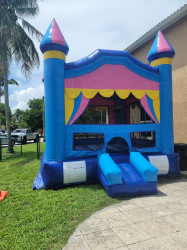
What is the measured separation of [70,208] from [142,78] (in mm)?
4425

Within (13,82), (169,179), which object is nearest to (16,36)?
(169,179)

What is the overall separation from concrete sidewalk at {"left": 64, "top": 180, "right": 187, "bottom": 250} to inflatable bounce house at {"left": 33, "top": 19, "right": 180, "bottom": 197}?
2.06 ft

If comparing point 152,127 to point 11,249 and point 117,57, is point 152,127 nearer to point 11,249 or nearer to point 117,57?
point 117,57

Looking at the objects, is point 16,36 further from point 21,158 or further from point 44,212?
point 44,212

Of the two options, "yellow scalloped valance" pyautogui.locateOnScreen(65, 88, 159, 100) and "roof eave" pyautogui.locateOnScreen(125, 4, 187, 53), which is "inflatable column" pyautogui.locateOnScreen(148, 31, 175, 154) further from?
"roof eave" pyautogui.locateOnScreen(125, 4, 187, 53)

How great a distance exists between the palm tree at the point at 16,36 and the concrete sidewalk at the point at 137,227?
10.2 metres

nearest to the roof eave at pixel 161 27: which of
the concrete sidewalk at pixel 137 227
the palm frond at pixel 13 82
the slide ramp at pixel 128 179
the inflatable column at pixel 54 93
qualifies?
the inflatable column at pixel 54 93

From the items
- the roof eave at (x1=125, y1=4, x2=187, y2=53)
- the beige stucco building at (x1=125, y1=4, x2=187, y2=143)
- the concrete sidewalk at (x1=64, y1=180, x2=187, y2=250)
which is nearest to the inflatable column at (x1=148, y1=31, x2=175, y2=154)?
the concrete sidewalk at (x1=64, y1=180, x2=187, y2=250)

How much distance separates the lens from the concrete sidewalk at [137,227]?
96.7 inches

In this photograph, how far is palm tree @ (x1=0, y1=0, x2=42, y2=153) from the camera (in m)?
10.2

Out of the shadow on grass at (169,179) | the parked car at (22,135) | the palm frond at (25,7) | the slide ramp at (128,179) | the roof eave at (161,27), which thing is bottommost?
the shadow on grass at (169,179)

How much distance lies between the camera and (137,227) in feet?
9.41

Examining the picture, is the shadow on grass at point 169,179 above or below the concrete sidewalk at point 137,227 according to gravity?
below

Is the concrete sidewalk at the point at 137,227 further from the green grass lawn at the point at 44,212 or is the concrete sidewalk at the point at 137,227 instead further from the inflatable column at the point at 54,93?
the inflatable column at the point at 54,93
